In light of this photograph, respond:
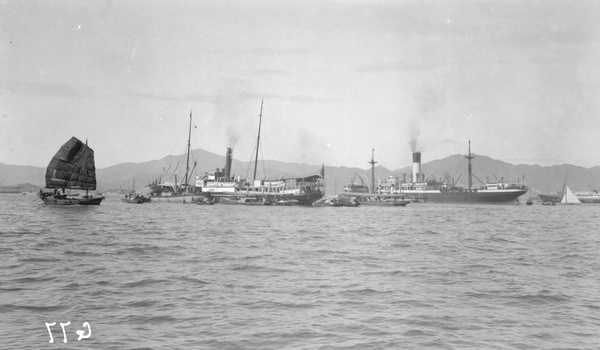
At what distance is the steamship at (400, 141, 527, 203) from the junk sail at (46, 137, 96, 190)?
87.7 m

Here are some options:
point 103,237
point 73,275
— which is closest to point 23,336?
point 73,275

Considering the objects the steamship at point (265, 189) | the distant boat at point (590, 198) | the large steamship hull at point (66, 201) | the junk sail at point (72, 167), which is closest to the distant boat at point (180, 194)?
the steamship at point (265, 189)

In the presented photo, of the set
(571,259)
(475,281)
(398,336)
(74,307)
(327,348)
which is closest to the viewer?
(327,348)

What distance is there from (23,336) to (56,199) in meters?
64.8

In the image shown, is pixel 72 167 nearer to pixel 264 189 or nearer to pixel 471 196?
pixel 264 189

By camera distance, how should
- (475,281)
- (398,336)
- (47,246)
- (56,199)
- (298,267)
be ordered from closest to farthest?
1. (398,336)
2. (475,281)
3. (298,267)
4. (47,246)
5. (56,199)

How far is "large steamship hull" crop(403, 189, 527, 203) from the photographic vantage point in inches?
4882

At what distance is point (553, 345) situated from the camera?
29.9 ft

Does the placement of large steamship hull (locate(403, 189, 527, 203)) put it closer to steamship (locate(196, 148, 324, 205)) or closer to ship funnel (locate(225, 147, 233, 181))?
steamship (locate(196, 148, 324, 205))

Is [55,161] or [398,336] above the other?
[55,161]

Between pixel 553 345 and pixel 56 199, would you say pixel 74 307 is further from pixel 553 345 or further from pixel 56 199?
pixel 56 199

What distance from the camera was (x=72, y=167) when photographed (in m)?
62.8

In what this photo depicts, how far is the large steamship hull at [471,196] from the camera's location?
124m

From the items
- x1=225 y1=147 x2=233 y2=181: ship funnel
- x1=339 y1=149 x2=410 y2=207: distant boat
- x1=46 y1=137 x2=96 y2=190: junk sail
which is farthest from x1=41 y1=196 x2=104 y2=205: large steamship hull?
x1=339 y1=149 x2=410 y2=207: distant boat
